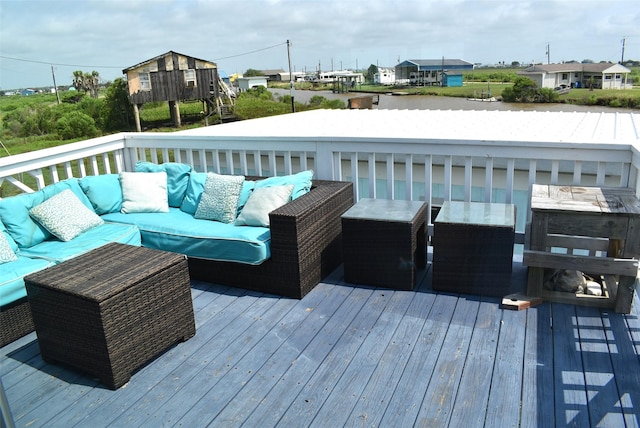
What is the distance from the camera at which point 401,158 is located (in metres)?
4.50

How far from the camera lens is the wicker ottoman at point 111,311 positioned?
2.19 metres

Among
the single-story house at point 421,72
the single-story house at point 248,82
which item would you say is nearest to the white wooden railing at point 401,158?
the single-story house at point 421,72

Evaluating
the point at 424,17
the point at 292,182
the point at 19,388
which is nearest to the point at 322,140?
the point at 292,182

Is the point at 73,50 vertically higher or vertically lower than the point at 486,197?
higher

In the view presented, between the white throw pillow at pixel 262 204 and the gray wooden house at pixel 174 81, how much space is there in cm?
2867

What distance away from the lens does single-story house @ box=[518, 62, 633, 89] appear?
35.7 m

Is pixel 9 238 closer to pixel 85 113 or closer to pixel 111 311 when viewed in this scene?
pixel 111 311

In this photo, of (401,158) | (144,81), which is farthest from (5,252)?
(144,81)

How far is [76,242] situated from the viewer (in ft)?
10.6

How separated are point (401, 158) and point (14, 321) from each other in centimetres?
331

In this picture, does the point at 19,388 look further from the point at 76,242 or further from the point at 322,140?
the point at 322,140

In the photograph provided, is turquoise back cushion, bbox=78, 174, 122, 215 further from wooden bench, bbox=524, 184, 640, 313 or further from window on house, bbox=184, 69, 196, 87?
window on house, bbox=184, 69, 196, 87

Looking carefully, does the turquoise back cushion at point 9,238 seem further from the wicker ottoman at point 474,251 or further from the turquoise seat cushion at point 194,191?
the wicker ottoman at point 474,251

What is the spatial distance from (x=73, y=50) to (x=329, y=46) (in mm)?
5772
